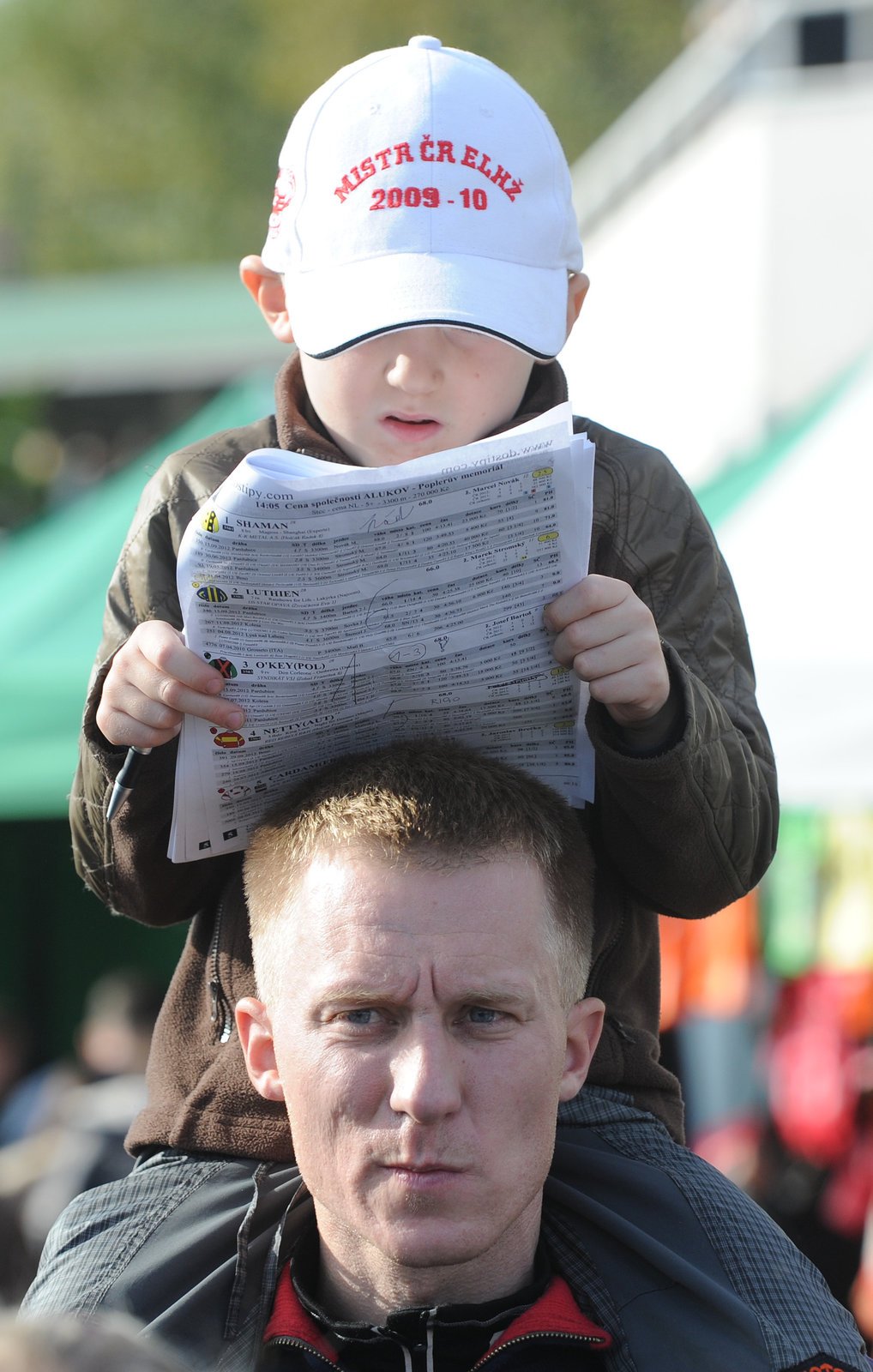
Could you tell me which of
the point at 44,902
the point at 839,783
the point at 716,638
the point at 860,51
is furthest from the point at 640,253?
the point at 716,638

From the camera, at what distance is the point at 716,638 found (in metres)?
1.97

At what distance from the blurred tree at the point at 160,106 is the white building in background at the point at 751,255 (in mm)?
20956

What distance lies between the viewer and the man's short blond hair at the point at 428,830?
1.80 meters

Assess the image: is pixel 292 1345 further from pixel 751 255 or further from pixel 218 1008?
pixel 751 255

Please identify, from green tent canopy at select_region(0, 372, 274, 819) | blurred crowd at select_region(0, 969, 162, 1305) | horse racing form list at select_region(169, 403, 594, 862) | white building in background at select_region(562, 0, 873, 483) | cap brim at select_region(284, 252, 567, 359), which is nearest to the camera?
horse racing form list at select_region(169, 403, 594, 862)

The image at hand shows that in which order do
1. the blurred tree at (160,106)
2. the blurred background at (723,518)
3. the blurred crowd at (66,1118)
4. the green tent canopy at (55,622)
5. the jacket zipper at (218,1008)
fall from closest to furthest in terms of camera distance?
the jacket zipper at (218,1008), the blurred background at (723,518), the blurred crowd at (66,1118), the green tent canopy at (55,622), the blurred tree at (160,106)

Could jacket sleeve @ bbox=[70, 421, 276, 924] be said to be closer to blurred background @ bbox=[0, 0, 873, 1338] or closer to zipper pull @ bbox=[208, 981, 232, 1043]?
zipper pull @ bbox=[208, 981, 232, 1043]

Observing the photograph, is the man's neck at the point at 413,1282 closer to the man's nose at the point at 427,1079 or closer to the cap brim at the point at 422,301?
the man's nose at the point at 427,1079

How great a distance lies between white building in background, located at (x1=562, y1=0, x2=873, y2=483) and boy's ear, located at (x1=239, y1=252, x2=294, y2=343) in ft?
19.3

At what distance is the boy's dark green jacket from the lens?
185 centimetres

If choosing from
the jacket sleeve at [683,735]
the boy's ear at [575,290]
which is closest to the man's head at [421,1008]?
the jacket sleeve at [683,735]

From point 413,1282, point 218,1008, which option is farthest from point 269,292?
point 413,1282

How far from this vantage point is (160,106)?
112ft

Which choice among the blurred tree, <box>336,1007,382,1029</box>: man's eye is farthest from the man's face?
the blurred tree
